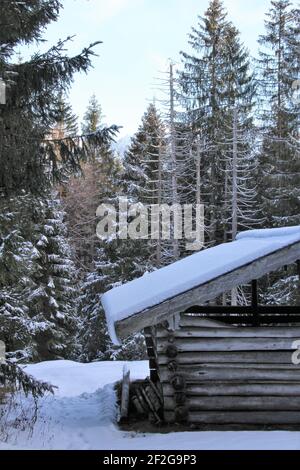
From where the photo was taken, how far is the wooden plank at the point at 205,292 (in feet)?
23.4

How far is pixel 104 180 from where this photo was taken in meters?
40.0

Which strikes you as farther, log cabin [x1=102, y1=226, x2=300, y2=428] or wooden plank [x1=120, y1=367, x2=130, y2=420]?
wooden plank [x1=120, y1=367, x2=130, y2=420]

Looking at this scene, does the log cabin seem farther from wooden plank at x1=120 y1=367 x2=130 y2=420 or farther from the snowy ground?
wooden plank at x1=120 y1=367 x2=130 y2=420

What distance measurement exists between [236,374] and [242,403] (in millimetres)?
438

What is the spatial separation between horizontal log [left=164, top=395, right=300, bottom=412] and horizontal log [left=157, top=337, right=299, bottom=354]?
73 cm

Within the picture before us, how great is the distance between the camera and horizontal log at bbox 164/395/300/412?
7.67m

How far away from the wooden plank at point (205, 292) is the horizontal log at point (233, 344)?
0.58m

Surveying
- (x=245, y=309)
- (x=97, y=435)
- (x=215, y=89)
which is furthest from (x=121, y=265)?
(x=97, y=435)

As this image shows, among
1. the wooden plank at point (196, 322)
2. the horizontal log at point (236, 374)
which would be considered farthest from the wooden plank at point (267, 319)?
the wooden plank at point (196, 322)

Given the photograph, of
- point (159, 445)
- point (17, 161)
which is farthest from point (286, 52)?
point (159, 445)

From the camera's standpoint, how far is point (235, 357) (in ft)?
25.2

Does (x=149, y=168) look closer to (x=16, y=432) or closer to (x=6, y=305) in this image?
(x=6, y=305)

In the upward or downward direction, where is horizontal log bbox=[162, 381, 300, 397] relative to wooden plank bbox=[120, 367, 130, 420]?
upward

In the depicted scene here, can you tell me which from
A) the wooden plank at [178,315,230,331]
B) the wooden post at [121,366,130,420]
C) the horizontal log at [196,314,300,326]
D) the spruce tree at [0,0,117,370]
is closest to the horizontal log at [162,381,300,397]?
the wooden plank at [178,315,230,331]
